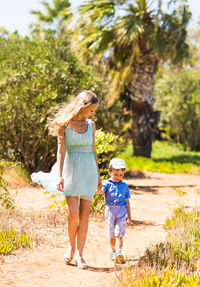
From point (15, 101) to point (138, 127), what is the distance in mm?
5703

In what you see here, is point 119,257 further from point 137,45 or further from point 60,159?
point 137,45

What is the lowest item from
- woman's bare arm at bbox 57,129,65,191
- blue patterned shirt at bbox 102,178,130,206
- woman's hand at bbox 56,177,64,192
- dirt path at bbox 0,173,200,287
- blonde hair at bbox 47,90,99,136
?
dirt path at bbox 0,173,200,287

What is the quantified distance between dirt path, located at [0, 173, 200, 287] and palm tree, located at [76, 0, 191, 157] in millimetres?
4748

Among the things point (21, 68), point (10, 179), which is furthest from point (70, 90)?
point (10, 179)

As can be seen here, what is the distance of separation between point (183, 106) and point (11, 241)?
1626 cm

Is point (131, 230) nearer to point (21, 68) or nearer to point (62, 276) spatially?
point (62, 276)

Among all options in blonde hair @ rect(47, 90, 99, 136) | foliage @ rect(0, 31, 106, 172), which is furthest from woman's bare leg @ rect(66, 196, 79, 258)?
foliage @ rect(0, 31, 106, 172)

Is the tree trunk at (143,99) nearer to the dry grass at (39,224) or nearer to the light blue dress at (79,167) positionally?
the dry grass at (39,224)

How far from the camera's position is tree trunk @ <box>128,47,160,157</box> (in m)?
13.1

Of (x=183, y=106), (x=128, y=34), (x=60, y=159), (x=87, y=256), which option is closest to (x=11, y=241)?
(x=87, y=256)

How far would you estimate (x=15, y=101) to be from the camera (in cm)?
844

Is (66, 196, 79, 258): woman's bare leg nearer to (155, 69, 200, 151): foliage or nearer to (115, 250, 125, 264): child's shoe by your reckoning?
(115, 250, 125, 264): child's shoe

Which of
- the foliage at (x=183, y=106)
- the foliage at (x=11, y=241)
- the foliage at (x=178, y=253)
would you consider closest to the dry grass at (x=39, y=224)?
the foliage at (x=11, y=241)

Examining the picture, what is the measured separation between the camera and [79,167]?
153 inches
